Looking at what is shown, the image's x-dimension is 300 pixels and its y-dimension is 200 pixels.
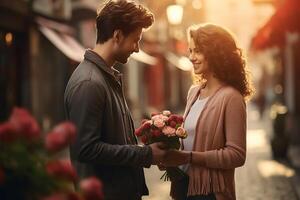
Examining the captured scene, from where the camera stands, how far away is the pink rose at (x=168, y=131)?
156 inches

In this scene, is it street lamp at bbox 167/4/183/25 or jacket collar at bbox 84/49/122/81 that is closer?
Answer: jacket collar at bbox 84/49/122/81

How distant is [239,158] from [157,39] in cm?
3495

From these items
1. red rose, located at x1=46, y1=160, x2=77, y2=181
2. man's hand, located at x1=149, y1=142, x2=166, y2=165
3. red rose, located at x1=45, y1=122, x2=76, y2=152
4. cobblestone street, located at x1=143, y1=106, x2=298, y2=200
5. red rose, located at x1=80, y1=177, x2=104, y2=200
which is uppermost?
red rose, located at x1=45, y1=122, x2=76, y2=152

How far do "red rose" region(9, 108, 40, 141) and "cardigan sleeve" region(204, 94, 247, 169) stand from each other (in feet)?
6.20

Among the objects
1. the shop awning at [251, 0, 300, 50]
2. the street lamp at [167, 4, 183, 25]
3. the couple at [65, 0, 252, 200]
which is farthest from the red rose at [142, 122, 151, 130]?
the street lamp at [167, 4, 183, 25]

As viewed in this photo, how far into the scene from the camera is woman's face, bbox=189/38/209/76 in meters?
4.27

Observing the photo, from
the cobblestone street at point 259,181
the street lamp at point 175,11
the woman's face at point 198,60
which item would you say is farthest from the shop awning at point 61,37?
the woman's face at point 198,60

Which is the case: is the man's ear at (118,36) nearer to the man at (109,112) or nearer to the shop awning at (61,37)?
the man at (109,112)

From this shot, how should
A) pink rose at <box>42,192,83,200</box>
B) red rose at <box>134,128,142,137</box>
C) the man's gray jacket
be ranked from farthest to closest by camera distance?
red rose at <box>134,128,142,137</box>, the man's gray jacket, pink rose at <box>42,192,83,200</box>

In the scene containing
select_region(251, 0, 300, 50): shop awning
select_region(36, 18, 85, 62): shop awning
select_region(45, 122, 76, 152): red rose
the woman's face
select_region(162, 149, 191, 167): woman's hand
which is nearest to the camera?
select_region(45, 122, 76, 152): red rose

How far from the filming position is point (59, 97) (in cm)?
2034

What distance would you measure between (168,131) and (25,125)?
5.69ft

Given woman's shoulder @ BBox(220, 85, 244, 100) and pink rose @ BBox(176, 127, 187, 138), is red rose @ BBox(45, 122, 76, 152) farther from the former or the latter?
woman's shoulder @ BBox(220, 85, 244, 100)

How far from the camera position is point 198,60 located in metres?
4.27
